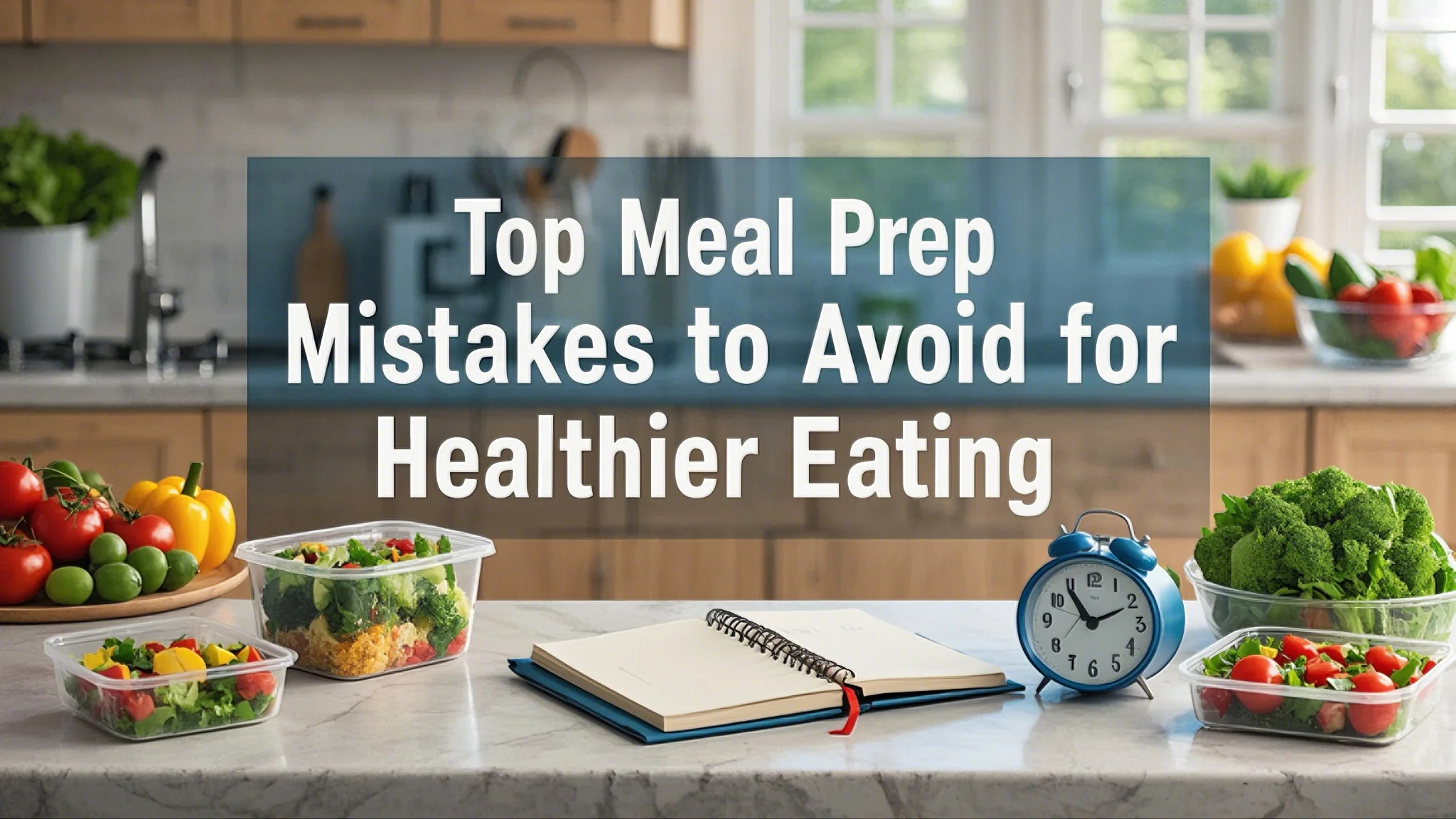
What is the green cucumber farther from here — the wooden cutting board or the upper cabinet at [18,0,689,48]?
the wooden cutting board

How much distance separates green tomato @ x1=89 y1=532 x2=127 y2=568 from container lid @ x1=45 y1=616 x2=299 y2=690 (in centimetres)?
27

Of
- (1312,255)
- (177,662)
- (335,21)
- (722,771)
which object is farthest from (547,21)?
(722,771)

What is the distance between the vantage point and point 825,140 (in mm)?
3854

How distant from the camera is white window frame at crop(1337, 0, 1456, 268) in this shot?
3742 millimetres

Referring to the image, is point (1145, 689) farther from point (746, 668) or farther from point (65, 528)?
point (65, 528)

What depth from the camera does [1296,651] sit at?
1.25m

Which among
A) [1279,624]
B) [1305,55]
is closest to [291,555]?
[1279,624]

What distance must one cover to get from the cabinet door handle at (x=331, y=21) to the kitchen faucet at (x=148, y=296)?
0.45 m

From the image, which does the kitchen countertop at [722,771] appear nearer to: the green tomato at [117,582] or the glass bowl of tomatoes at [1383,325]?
the green tomato at [117,582]

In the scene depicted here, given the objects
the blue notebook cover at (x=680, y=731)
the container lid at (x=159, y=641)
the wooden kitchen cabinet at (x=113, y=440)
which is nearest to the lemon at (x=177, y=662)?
the container lid at (x=159, y=641)

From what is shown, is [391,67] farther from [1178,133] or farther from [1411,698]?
[1411,698]

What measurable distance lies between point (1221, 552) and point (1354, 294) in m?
2.02

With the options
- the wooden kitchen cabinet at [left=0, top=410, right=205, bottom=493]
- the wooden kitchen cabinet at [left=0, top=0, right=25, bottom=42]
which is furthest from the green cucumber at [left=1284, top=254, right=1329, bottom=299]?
the wooden kitchen cabinet at [left=0, top=0, right=25, bottom=42]

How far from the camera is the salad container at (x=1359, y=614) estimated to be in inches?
51.9
